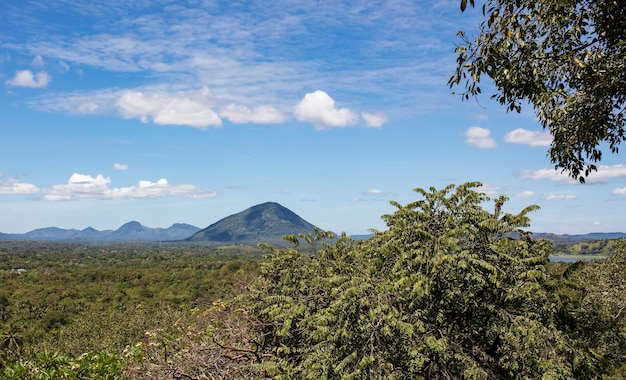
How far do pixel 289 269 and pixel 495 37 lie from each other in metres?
9.45

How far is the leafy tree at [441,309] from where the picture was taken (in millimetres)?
8469

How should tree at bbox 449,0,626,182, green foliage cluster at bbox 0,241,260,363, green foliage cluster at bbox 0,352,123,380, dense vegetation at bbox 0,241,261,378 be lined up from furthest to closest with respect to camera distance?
green foliage cluster at bbox 0,241,260,363 → dense vegetation at bbox 0,241,261,378 → green foliage cluster at bbox 0,352,123,380 → tree at bbox 449,0,626,182

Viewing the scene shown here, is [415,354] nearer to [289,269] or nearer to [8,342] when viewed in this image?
[289,269]

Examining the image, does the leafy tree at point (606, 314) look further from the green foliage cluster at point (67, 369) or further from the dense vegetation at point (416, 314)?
the green foliage cluster at point (67, 369)

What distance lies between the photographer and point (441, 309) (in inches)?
373

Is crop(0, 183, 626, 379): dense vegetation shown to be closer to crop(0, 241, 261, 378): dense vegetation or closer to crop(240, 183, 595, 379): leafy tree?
crop(240, 183, 595, 379): leafy tree

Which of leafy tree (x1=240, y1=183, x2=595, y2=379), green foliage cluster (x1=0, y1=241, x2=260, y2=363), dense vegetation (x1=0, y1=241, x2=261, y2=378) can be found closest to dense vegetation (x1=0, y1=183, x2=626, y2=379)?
leafy tree (x1=240, y1=183, x2=595, y2=379)

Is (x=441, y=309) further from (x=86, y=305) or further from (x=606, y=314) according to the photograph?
(x=86, y=305)

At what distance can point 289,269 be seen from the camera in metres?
14.1

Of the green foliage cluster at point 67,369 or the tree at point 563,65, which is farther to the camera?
the green foliage cluster at point 67,369

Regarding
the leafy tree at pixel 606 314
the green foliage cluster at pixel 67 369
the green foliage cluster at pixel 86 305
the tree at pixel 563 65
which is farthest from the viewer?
the green foliage cluster at pixel 86 305

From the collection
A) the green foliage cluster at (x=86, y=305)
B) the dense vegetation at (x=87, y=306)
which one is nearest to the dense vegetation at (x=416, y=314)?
the dense vegetation at (x=87, y=306)

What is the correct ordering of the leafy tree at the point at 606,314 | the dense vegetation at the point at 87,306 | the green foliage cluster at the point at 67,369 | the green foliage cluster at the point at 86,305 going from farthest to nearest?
the green foliage cluster at the point at 86,305, the dense vegetation at the point at 87,306, the green foliage cluster at the point at 67,369, the leafy tree at the point at 606,314

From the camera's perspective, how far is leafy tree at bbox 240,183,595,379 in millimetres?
8469
